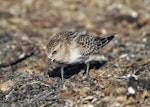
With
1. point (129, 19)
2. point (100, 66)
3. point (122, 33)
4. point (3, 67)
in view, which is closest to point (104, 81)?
point (100, 66)

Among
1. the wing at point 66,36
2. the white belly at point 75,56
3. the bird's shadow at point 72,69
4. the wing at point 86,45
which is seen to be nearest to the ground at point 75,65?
the bird's shadow at point 72,69

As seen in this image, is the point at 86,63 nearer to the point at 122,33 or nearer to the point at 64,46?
the point at 64,46

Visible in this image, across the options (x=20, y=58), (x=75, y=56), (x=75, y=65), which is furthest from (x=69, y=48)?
(x=20, y=58)

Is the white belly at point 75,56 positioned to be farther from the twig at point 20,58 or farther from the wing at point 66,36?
the twig at point 20,58

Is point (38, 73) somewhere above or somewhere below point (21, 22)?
below

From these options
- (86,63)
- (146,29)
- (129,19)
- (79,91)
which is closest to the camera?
(79,91)

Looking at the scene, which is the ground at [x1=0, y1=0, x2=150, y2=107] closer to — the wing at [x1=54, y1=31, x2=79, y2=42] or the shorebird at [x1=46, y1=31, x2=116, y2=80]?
the shorebird at [x1=46, y1=31, x2=116, y2=80]

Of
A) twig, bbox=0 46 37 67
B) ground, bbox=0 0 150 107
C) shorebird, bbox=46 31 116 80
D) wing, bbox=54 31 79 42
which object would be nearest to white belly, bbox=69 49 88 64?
shorebird, bbox=46 31 116 80

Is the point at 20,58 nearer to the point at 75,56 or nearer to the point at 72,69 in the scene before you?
the point at 72,69
